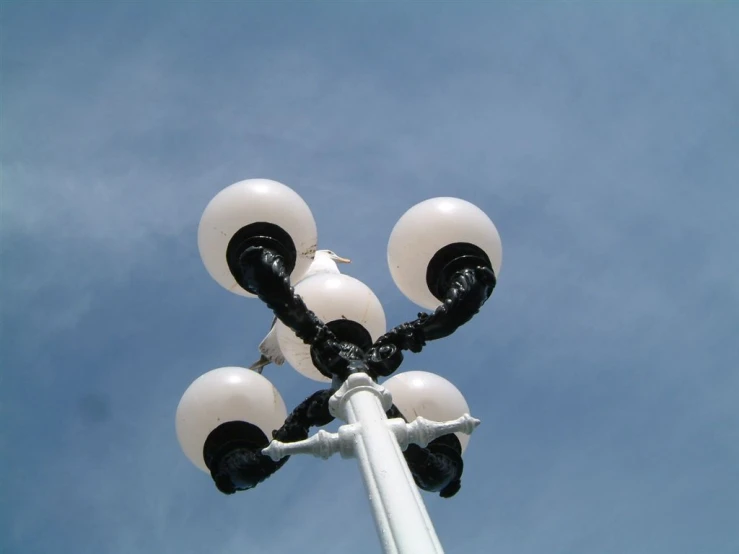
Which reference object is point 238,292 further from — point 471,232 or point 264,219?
point 471,232

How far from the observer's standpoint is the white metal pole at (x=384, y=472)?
2584 mm

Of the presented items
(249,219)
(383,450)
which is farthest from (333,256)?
(383,450)

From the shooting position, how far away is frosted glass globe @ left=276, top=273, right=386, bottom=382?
4698 millimetres

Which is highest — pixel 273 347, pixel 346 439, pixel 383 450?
pixel 273 347

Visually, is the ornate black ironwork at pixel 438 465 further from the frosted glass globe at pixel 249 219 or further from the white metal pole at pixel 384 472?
the frosted glass globe at pixel 249 219

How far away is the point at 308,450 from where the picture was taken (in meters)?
3.31

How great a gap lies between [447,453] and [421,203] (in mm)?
1751

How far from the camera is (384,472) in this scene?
288 centimetres

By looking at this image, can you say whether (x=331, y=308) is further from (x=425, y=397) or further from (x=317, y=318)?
(x=425, y=397)

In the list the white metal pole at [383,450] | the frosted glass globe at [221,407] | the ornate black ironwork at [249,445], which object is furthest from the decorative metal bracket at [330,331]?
the frosted glass globe at [221,407]

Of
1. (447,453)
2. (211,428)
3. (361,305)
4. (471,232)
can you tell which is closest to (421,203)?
(471,232)

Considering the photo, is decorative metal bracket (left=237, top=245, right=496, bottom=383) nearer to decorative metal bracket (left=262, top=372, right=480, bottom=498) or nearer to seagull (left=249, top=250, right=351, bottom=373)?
decorative metal bracket (left=262, top=372, right=480, bottom=498)

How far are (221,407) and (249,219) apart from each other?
125 cm

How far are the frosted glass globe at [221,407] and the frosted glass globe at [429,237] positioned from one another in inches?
49.7
